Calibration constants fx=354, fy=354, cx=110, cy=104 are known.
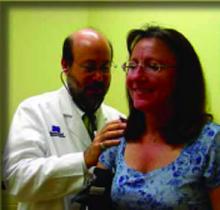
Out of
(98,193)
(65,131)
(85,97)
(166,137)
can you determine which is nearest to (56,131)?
(65,131)

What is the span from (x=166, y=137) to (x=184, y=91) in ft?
0.41

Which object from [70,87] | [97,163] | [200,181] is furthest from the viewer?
[70,87]

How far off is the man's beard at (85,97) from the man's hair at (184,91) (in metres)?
0.23

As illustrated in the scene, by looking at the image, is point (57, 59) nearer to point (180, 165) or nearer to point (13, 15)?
point (13, 15)

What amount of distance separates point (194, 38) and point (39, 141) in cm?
55

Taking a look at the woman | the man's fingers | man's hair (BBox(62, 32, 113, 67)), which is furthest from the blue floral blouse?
man's hair (BBox(62, 32, 113, 67))

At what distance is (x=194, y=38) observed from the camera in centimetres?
102

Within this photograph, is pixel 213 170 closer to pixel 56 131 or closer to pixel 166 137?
pixel 166 137

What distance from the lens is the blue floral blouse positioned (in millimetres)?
795

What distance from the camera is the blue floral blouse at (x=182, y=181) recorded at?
0.80 metres

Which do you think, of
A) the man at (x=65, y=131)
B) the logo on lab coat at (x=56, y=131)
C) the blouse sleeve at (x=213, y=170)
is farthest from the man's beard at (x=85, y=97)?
the blouse sleeve at (x=213, y=170)

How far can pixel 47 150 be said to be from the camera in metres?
1.08

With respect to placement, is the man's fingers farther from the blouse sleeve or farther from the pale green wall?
the blouse sleeve

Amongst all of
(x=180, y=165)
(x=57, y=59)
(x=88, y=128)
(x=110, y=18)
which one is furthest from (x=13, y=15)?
(x=180, y=165)
